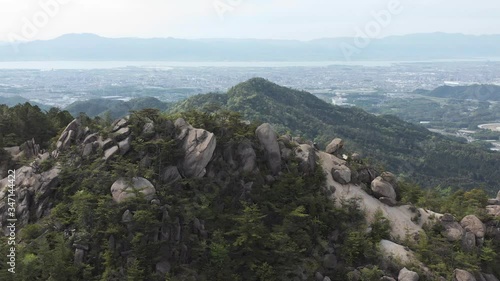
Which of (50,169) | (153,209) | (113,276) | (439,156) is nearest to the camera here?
(113,276)

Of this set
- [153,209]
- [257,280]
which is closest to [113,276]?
[153,209]

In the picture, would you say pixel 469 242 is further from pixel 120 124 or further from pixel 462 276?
pixel 120 124

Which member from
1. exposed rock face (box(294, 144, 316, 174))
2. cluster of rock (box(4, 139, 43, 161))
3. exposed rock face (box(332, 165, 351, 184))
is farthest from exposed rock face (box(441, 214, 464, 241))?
cluster of rock (box(4, 139, 43, 161))

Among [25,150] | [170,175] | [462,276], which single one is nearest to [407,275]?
[462,276]

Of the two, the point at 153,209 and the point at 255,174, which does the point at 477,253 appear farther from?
the point at 153,209

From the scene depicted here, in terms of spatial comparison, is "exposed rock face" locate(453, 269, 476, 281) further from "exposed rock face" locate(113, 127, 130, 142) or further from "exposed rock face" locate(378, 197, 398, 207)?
"exposed rock face" locate(113, 127, 130, 142)

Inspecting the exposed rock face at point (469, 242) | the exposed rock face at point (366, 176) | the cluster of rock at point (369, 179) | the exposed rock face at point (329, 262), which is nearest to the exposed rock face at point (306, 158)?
the cluster of rock at point (369, 179)
